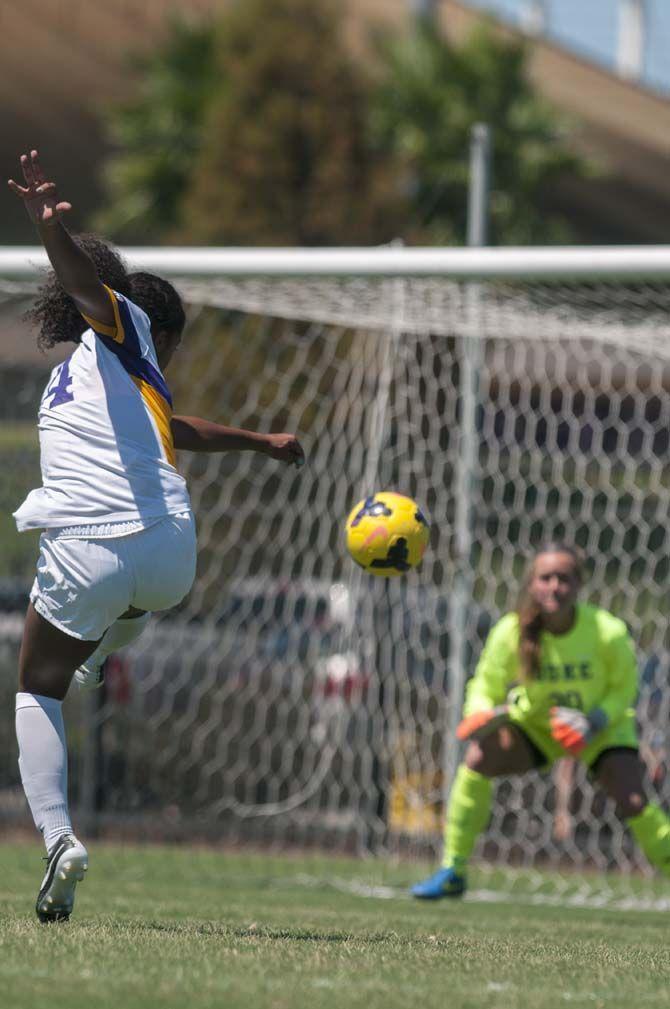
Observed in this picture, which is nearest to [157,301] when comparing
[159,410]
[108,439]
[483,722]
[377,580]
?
[159,410]

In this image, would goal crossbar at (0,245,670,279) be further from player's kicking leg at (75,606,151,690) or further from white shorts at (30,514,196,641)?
white shorts at (30,514,196,641)

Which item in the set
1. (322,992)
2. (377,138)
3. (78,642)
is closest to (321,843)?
(78,642)

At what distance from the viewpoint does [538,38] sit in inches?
1393

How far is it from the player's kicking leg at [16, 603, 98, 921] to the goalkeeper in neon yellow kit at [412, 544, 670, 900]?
10.0 ft

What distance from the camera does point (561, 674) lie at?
25.5ft

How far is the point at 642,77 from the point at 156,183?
1585 centimetres

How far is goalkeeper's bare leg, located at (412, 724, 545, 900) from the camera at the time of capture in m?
7.75

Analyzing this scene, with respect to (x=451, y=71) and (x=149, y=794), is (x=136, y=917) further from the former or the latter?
(x=451, y=71)

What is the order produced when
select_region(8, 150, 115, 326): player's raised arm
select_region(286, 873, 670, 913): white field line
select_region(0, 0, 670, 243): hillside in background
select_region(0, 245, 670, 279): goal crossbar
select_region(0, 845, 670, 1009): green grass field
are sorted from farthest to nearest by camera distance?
1. select_region(0, 0, 670, 243): hillside in background
2. select_region(0, 245, 670, 279): goal crossbar
3. select_region(286, 873, 670, 913): white field line
4. select_region(8, 150, 115, 326): player's raised arm
5. select_region(0, 845, 670, 1009): green grass field

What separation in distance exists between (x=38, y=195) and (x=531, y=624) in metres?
3.81

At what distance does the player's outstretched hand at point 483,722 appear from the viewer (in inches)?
298

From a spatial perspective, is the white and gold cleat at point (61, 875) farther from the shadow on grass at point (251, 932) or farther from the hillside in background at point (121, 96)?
the hillside in background at point (121, 96)

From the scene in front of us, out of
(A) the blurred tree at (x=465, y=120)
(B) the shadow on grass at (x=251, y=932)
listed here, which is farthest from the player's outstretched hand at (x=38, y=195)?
(A) the blurred tree at (x=465, y=120)

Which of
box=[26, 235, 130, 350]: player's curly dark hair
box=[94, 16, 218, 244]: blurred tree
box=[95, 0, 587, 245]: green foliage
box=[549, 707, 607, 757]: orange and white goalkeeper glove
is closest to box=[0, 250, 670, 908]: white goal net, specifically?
box=[549, 707, 607, 757]: orange and white goalkeeper glove
